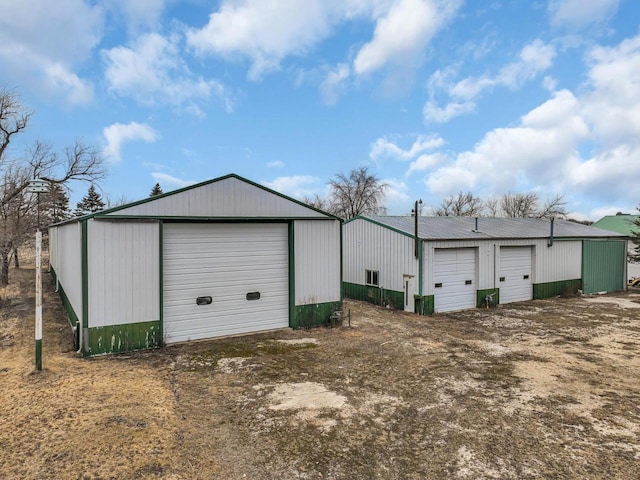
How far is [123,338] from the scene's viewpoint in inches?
370

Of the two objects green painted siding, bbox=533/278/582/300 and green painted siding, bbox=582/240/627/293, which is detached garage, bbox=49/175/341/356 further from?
green painted siding, bbox=582/240/627/293

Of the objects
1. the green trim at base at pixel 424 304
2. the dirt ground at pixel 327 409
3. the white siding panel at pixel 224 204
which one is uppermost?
the white siding panel at pixel 224 204

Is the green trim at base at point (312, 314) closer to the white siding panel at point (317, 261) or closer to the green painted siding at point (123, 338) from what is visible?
the white siding panel at point (317, 261)

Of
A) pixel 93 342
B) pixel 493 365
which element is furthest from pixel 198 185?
pixel 493 365

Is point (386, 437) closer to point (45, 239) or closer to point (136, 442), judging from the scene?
point (136, 442)

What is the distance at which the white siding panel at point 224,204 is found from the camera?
9883mm

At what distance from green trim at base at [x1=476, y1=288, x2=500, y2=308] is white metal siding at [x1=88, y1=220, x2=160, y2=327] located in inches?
481

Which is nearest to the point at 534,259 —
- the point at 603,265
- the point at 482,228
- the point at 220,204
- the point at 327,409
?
the point at 482,228

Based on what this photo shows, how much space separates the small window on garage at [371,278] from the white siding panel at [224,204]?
5820 mm

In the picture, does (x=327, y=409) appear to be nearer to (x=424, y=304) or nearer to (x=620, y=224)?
(x=424, y=304)

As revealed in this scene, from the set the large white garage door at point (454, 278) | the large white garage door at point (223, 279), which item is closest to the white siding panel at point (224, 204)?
the large white garage door at point (223, 279)

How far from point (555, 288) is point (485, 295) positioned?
17.4ft

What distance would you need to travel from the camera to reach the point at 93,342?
9039 mm

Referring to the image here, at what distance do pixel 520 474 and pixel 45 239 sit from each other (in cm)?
3952
